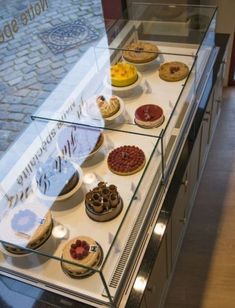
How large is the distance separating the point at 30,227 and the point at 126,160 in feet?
1.42

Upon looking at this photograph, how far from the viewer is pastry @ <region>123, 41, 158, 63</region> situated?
66.7 inches

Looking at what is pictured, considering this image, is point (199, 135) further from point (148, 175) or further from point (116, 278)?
point (116, 278)

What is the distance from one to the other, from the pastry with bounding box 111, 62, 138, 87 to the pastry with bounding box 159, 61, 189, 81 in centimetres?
14

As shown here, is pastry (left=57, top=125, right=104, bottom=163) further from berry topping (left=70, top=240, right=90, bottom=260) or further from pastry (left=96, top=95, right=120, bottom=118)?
berry topping (left=70, top=240, right=90, bottom=260)

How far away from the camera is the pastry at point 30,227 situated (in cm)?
101

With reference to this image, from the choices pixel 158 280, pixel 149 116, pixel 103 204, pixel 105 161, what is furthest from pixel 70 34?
pixel 158 280

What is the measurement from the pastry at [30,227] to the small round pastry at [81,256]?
8 centimetres

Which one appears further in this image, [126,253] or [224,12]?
[224,12]

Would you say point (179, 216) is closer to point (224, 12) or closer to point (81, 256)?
point (81, 256)

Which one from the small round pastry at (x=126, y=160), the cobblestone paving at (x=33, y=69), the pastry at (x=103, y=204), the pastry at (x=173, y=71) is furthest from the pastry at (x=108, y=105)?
the cobblestone paving at (x=33, y=69)

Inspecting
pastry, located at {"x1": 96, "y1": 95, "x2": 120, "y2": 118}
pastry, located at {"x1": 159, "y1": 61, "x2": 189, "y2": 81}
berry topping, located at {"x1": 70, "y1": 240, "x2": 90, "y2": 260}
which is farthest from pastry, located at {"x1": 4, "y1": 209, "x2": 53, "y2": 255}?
pastry, located at {"x1": 159, "y1": 61, "x2": 189, "y2": 81}

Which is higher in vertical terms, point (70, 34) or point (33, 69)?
point (70, 34)

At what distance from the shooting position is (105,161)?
1312mm

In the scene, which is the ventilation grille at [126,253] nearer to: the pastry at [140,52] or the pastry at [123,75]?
the pastry at [123,75]
